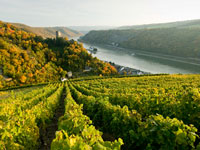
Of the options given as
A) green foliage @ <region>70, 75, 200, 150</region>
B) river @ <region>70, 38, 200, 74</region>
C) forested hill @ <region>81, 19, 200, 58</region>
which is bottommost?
river @ <region>70, 38, 200, 74</region>

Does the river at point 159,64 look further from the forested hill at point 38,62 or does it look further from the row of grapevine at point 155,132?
the row of grapevine at point 155,132

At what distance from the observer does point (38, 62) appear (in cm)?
6712

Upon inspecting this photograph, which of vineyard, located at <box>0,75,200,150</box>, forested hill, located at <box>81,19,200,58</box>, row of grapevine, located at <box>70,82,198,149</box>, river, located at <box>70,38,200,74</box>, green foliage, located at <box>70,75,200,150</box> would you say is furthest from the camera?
forested hill, located at <box>81,19,200,58</box>

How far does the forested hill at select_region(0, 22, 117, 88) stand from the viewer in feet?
171

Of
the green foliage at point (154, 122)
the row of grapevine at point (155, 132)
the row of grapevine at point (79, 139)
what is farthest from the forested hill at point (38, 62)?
the row of grapevine at point (155, 132)

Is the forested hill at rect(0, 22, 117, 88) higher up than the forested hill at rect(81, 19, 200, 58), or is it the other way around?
the forested hill at rect(81, 19, 200, 58)

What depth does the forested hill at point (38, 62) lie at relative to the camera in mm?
52062

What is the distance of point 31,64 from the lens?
6056 cm

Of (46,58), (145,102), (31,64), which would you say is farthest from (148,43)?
(145,102)

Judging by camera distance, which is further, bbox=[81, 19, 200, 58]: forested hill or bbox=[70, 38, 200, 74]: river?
bbox=[81, 19, 200, 58]: forested hill

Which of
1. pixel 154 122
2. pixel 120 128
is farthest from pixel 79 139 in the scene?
pixel 120 128

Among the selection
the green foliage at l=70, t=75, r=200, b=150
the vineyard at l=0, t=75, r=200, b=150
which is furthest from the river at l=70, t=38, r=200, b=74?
the vineyard at l=0, t=75, r=200, b=150

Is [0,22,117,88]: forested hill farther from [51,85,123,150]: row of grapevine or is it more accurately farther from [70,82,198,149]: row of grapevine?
[70,82,198,149]: row of grapevine

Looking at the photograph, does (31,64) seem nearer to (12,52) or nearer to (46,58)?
(12,52)
